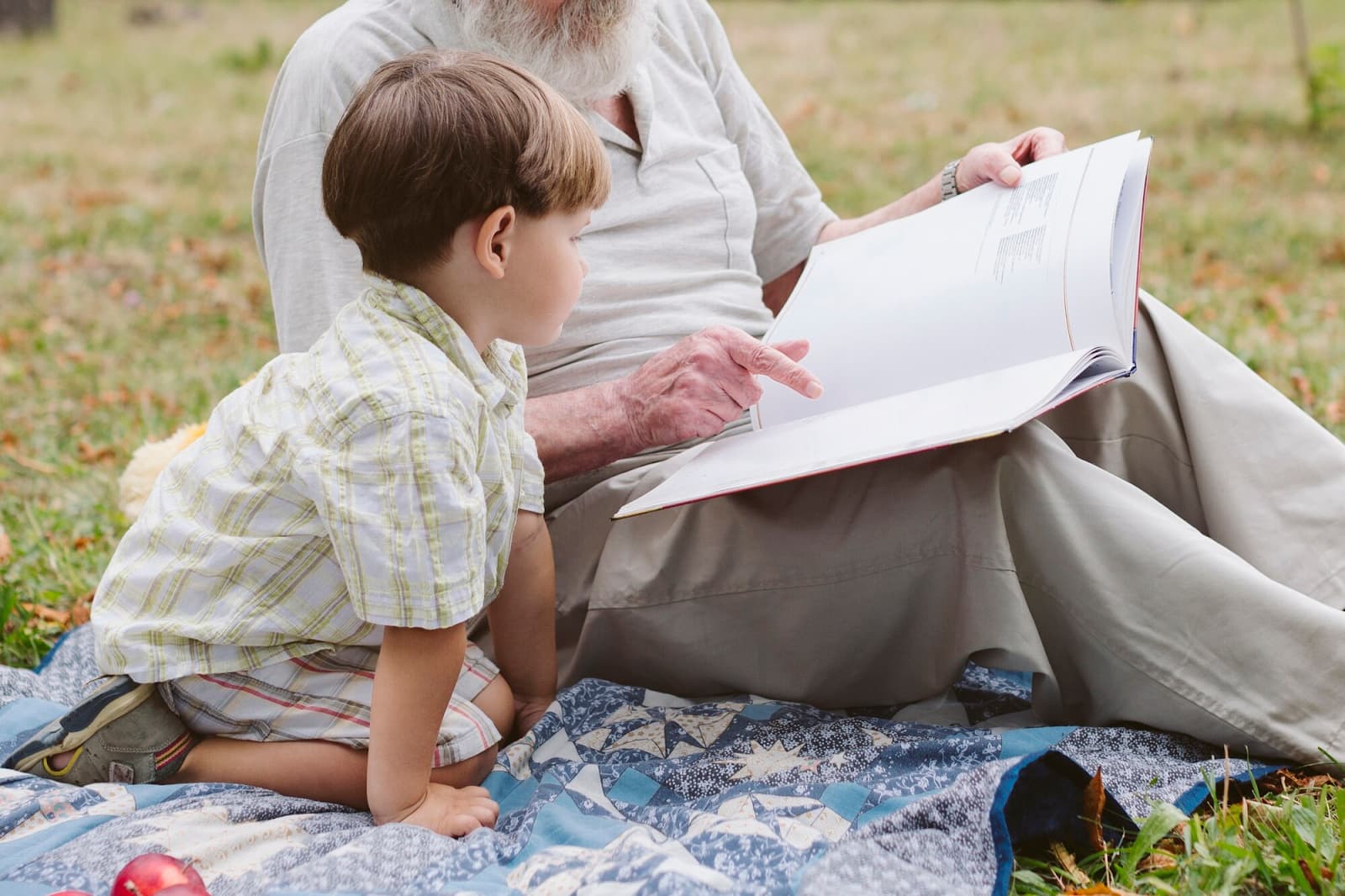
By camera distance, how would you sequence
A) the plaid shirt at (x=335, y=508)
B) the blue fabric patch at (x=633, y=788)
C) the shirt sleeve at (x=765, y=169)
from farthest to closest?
the shirt sleeve at (x=765, y=169) < the blue fabric patch at (x=633, y=788) < the plaid shirt at (x=335, y=508)

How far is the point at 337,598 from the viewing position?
1.72m

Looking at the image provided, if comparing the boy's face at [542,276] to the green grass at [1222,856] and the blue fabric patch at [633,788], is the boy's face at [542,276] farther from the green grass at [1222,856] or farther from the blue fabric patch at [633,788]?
the green grass at [1222,856]

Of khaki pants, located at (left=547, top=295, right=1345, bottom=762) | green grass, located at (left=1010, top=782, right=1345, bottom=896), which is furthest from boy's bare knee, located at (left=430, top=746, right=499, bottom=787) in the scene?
green grass, located at (left=1010, top=782, right=1345, bottom=896)

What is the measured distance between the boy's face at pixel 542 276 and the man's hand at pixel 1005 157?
32.4 inches

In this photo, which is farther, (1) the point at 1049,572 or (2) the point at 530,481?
(2) the point at 530,481

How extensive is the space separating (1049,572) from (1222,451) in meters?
0.41

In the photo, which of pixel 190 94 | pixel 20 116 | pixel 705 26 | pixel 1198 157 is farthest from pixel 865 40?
pixel 705 26

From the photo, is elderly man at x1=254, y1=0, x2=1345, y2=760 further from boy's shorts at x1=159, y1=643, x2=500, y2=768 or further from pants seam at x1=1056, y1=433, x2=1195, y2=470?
boy's shorts at x1=159, y1=643, x2=500, y2=768

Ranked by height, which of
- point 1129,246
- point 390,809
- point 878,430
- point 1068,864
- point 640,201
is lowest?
point 1068,864

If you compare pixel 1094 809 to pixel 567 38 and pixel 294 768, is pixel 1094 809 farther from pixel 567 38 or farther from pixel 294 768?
pixel 567 38

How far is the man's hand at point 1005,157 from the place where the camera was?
2200 mm

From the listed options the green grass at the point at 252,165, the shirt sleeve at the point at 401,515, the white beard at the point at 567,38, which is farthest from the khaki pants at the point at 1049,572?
the white beard at the point at 567,38

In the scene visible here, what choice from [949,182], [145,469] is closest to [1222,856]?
[949,182]

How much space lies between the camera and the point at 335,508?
1.54 metres
